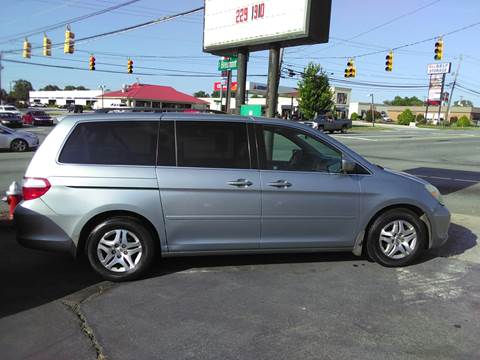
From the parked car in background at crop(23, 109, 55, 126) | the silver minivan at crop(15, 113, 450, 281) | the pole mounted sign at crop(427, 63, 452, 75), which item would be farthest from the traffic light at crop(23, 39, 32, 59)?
the pole mounted sign at crop(427, 63, 452, 75)

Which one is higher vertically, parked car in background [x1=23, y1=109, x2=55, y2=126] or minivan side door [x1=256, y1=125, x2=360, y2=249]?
minivan side door [x1=256, y1=125, x2=360, y2=249]

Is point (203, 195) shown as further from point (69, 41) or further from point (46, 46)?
point (46, 46)

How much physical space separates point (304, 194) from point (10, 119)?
1498 inches

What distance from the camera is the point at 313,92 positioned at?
53469 millimetres

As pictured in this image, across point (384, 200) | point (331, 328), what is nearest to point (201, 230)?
point (331, 328)

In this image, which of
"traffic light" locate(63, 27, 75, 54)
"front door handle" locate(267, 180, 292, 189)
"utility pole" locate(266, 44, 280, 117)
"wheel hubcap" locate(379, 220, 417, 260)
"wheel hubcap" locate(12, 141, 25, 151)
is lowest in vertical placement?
"wheel hubcap" locate(12, 141, 25, 151)

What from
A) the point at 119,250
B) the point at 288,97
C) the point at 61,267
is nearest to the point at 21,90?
the point at 288,97

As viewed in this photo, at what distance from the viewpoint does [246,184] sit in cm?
480

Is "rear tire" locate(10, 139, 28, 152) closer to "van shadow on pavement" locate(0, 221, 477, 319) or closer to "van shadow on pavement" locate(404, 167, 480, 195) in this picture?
"van shadow on pavement" locate(0, 221, 477, 319)

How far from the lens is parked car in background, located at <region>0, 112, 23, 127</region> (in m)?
37.1

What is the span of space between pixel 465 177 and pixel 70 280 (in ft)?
39.5

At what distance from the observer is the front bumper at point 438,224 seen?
5.30m

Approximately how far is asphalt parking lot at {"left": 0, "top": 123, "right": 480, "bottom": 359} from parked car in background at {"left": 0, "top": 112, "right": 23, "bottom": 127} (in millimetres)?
35202

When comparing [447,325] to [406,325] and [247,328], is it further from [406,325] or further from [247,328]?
[247,328]
